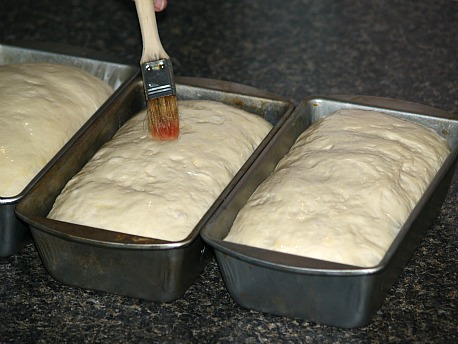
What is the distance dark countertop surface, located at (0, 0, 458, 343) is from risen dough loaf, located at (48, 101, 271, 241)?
152mm

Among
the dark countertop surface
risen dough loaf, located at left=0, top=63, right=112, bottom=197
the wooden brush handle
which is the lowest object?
the dark countertop surface

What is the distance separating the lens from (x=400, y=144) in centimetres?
178

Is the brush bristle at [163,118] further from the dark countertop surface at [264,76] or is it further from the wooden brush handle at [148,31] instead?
the dark countertop surface at [264,76]

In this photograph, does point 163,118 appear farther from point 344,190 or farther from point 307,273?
point 307,273

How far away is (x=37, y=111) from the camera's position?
1.94 meters

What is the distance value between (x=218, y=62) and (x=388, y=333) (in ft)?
3.74

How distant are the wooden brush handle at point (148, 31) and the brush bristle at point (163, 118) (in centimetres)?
9

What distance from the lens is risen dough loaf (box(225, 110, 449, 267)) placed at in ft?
5.00

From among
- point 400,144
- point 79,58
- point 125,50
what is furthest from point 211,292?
point 125,50

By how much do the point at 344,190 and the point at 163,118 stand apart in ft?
1.45

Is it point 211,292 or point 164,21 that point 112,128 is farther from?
point 164,21

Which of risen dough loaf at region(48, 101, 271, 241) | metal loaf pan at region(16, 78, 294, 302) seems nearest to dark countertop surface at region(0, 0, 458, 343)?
metal loaf pan at region(16, 78, 294, 302)

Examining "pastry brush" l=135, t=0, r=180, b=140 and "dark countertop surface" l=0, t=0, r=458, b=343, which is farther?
"pastry brush" l=135, t=0, r=180, b=140

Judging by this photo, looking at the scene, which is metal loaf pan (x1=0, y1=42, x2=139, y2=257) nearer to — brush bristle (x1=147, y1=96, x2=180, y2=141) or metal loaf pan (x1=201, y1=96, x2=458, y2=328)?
brush bristle (x1=147, y1=96, x2=180, y2=141)
